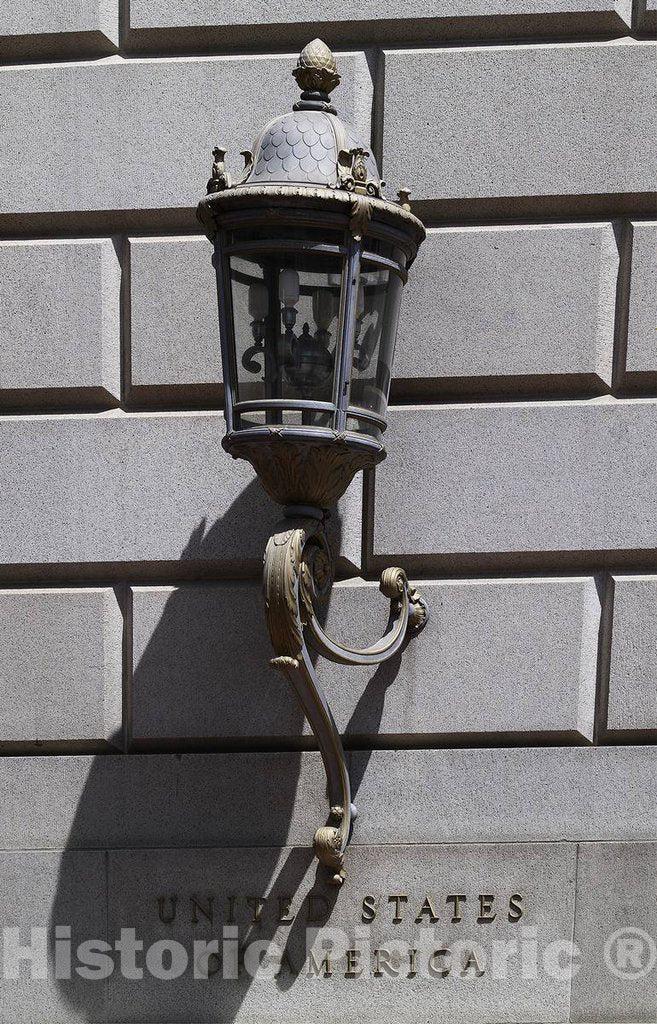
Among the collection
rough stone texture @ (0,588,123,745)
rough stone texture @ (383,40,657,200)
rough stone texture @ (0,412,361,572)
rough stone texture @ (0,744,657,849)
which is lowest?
rough stone texture @ (0,744,657,849)

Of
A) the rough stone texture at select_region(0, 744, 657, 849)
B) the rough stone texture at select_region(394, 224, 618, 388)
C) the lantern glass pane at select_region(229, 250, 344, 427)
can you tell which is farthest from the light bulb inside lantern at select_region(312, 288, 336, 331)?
the rough stone texture at select_region(0, 744, 657, 849)

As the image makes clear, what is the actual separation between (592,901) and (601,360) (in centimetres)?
256

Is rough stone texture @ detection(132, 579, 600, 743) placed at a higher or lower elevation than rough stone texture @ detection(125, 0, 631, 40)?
lower

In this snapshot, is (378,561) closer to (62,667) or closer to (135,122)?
(62,667)

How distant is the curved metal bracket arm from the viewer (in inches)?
160

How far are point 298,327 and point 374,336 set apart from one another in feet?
1.16

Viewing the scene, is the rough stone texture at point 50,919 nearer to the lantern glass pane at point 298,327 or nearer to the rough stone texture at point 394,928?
the rough stone texture at point 394,928

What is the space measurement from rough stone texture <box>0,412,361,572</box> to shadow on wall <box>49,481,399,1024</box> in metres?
0.05

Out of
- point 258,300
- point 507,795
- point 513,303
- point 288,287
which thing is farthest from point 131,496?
point 507,795

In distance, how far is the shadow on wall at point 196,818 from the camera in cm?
478

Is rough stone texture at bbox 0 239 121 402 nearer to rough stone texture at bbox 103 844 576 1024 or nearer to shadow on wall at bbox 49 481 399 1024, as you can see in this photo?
shadow on wall at bbox 49 481 399 1024

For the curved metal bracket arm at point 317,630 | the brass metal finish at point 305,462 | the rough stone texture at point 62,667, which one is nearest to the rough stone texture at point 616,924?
the curved metal bracket arm at point 317,630

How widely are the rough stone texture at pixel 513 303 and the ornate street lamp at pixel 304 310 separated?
60 cm

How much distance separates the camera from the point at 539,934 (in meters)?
4.75
